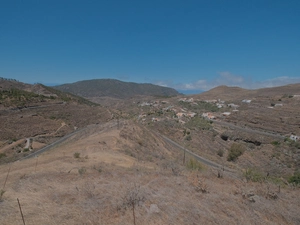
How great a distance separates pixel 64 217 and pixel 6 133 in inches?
1767

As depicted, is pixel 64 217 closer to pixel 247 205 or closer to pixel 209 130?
pixel 247 205

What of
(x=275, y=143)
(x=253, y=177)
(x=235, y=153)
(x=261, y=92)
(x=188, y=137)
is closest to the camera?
(x=253, y=177)

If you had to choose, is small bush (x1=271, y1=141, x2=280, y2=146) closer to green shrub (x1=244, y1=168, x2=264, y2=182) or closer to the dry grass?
green shrub (x1=244, y1=168, x2=264, y2=182)

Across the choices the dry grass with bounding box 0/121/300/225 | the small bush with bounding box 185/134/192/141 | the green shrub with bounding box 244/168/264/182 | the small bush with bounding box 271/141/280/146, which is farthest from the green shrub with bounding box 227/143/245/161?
the dry grass with bounding box 0/121/300/225

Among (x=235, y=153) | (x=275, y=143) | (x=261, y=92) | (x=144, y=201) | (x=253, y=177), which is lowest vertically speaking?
(x=235, y=153)

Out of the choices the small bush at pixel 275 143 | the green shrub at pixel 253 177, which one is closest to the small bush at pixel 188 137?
the small bush at pixel 275 143

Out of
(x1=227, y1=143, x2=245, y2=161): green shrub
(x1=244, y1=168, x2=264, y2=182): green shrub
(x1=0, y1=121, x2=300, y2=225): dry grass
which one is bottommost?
(x1=227, y1=143, x2=245, y2=161): green shrub

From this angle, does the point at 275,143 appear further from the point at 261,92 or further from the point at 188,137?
the point at 261,92

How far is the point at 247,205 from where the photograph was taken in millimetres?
6477

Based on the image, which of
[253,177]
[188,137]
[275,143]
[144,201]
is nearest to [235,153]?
[188,137]

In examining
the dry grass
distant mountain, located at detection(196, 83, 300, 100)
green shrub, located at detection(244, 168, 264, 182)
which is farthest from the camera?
distant mountain, located at detection(196, 83, 300, 100)

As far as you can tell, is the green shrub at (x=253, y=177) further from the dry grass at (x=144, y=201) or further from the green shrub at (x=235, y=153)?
the green shrub at (x=235, y=153)

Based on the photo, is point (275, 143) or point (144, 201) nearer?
point (144, 201)

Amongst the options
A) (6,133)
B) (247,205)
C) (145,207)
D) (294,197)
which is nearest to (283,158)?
(294,197)
